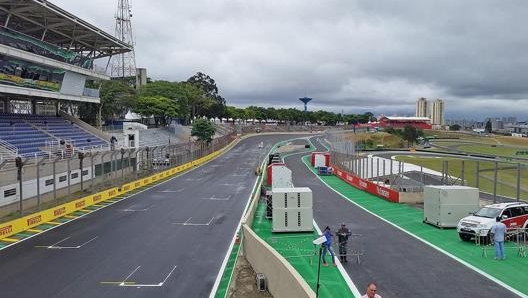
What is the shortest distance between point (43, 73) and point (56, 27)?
286 inches

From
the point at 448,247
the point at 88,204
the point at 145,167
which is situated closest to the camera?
the point at 448,247

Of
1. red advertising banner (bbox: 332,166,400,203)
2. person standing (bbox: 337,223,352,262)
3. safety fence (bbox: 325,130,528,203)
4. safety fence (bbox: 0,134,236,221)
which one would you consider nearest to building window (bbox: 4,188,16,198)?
safety fence (bbox: 0,134,236,221)

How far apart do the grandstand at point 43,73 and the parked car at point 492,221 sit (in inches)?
1330

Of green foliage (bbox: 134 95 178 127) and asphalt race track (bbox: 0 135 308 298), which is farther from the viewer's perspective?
green foliage (bbox: 134 95 178 127)

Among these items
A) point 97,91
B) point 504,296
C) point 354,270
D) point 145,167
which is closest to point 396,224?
point 354,270

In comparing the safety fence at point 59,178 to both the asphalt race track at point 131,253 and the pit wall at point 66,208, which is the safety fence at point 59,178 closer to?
the pit wall at point 66,208

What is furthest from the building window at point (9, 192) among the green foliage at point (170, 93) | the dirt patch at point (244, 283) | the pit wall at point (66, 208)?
the green foliage at point (170, 93)

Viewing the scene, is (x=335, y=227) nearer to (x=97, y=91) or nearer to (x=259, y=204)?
(x=259, y=204)

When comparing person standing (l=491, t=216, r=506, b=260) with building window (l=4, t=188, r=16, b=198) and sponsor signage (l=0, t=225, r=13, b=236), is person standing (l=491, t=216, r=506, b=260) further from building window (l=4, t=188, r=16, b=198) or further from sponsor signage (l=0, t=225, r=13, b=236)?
building window (l=4, t=188, r=16, b=198)

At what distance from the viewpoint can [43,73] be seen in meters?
59.0

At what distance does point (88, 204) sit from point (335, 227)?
18.9 meters

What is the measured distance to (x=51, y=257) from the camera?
21531 millimetres

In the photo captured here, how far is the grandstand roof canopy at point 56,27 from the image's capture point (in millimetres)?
52894

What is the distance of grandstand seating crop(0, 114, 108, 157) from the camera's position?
4576 centimetres
